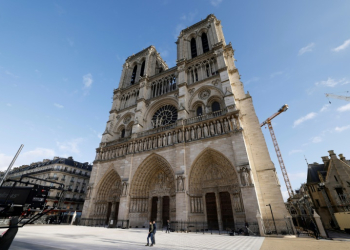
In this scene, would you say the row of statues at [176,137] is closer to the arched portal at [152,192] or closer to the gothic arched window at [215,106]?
the arched portal at [152,192]

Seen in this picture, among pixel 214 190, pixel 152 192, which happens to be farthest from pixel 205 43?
pixel 152 192

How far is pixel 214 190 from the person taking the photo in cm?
1303

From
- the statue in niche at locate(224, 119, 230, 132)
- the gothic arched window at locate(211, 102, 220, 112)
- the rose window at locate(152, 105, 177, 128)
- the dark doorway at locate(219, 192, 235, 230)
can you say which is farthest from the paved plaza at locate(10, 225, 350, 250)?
the rose window at locate(152, 105, 177, 128)

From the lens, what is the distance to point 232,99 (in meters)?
14.7

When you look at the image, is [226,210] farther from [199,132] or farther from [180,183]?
[199,132]

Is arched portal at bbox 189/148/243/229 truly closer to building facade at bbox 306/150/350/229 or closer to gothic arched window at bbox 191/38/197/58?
building facade at bbox 306/150/350/229

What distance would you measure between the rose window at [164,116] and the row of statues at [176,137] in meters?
2.92

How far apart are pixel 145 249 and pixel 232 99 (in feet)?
41.6

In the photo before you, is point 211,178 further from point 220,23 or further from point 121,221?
point 220,23

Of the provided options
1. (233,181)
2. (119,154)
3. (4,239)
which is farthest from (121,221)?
(4,239)

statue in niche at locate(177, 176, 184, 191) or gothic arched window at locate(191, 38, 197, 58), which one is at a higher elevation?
gothic arched window at locate(191, 38, 197, 58)

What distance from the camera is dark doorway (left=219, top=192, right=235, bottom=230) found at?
11.9 metres

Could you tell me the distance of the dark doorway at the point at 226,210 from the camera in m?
11.9

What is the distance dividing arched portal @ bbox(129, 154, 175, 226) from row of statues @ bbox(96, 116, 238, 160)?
1469mm
